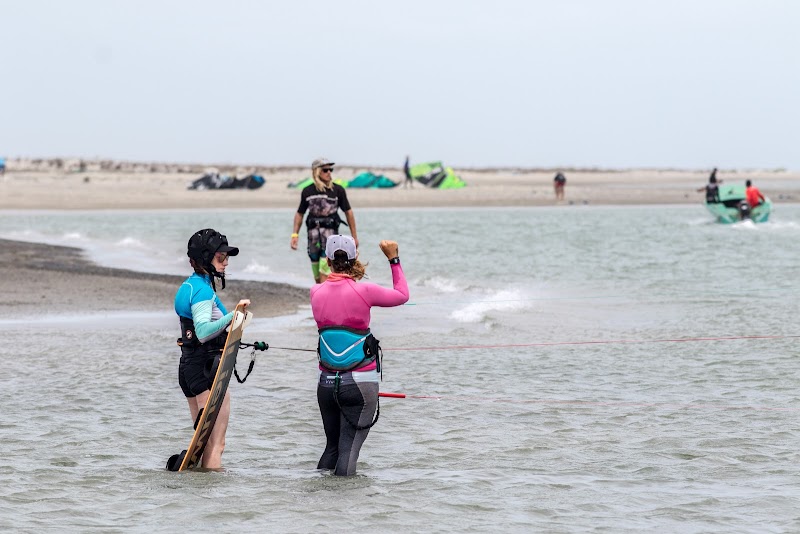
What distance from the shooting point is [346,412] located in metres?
7.39

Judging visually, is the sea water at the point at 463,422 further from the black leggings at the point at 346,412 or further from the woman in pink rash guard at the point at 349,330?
the woman in pink rash guard at the point at 349,330

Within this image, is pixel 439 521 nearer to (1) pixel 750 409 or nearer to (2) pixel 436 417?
(2) pixel 436 417

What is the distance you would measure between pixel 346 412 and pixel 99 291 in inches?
489

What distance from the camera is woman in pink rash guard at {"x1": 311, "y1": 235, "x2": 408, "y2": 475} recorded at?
23.7 ft

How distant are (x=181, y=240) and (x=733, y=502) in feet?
92.5

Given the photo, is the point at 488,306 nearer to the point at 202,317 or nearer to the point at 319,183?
the point at 319,183

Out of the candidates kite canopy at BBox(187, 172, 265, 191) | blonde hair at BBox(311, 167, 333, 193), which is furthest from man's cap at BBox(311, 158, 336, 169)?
kite canopy at BBox(187, 172, 265, 191)

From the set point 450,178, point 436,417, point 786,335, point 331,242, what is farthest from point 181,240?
point 450,178

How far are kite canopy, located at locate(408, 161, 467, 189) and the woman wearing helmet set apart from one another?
6153 centimetres

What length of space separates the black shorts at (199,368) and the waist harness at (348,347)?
0.73 meters

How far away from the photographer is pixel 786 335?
14773 mm

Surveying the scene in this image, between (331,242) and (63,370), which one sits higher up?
(331,242)

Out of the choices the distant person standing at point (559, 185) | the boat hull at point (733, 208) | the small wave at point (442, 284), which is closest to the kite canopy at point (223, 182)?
the distant person standing at point (559, 185)

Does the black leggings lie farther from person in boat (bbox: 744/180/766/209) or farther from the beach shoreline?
person in boat (bbox: 744/180/766/209)
